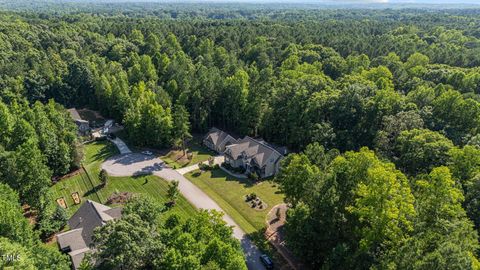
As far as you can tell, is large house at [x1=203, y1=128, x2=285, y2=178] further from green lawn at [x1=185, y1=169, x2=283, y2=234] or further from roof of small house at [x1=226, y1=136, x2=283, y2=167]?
green lawn at [x1=185, y1=169, x2=283, y2=234]

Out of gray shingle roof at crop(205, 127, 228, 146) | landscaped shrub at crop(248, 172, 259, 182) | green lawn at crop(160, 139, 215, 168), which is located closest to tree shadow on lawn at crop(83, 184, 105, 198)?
green lawn at crop(160, 139, 215, 168)

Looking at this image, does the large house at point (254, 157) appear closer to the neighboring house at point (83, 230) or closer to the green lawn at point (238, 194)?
the green lawn at point (238, 194)

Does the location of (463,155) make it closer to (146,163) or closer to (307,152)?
(307,152)

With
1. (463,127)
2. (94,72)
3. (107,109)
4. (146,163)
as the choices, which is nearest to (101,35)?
(94,72)

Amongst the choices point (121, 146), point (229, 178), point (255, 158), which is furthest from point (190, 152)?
point (255, 158)

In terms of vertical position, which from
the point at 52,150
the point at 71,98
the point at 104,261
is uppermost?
the point at 104,261

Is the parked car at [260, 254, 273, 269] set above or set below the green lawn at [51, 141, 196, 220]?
above

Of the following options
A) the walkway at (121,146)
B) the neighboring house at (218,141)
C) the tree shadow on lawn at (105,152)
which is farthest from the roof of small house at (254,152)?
the tree shadow on lawn at (105,152)
